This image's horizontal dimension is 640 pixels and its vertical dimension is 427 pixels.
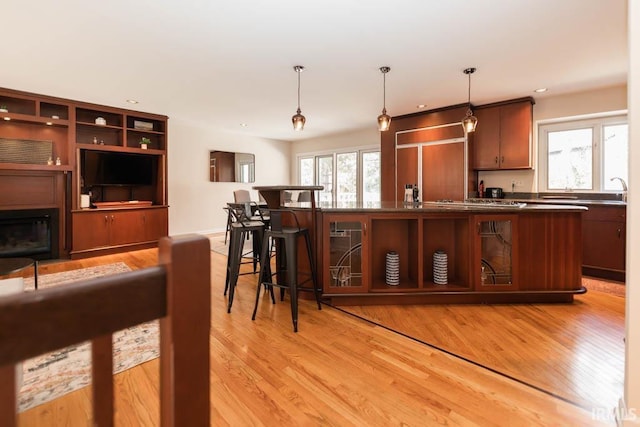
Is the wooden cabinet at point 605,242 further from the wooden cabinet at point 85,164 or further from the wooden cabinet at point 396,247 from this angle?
the wooden cabinet at point 85,164

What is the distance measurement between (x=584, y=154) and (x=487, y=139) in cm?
127

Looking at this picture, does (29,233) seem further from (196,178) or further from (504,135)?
(504,135)

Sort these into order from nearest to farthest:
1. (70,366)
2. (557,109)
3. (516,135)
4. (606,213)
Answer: (70,366) < (606,213) < (557,109) < (516,135)

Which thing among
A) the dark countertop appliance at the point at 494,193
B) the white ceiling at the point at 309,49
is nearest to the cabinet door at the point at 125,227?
the white ceiling at the point at 309,49

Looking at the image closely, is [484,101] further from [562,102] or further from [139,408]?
[139,408]

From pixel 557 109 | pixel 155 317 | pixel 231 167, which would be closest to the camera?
pixel 155 317

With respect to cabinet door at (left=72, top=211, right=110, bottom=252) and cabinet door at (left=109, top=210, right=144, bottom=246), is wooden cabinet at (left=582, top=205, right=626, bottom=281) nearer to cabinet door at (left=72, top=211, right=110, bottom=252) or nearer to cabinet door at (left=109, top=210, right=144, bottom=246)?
cabinet door at (left=109, top=210, right=144, bottom=246)

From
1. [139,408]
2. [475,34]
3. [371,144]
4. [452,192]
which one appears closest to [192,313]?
[139,408]

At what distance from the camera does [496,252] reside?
283 centimetres

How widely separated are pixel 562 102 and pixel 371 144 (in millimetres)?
3387

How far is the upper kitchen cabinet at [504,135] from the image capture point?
4.36m

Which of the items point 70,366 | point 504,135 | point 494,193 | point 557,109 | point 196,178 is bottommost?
point 70,366

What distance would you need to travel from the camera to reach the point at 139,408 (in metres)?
1.51

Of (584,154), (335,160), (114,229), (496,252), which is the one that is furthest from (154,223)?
(584,154)
